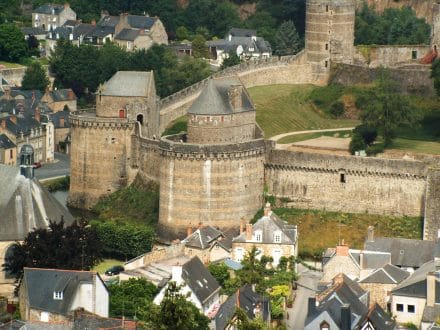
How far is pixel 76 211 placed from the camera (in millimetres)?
98375

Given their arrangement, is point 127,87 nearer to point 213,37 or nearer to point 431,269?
point 431,269

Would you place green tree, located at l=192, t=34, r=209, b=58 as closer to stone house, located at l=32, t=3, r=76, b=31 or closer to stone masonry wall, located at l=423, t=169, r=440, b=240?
stone house, located at l=32, t=3, r=76, b=31

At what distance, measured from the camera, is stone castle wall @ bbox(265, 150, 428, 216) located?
89.0 m

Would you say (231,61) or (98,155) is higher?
(231,61)

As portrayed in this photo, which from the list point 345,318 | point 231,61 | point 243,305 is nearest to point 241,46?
point 231,61

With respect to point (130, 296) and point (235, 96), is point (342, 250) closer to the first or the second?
point (130, 296)

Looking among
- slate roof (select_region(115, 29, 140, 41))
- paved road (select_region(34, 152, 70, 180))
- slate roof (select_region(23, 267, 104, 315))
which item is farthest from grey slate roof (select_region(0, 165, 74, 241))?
slate roof (select_region(115, 29, 140, 41))

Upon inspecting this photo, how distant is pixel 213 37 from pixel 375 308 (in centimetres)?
6963

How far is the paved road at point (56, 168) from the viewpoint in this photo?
107 meters

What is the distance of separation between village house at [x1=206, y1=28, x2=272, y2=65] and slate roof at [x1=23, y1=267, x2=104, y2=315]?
190 ft

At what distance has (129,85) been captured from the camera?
97.8 m

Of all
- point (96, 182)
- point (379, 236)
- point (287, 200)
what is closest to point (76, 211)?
point (96, 182)

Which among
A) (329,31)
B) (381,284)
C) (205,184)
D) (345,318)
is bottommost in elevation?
(345,318)

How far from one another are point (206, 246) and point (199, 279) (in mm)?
7338
